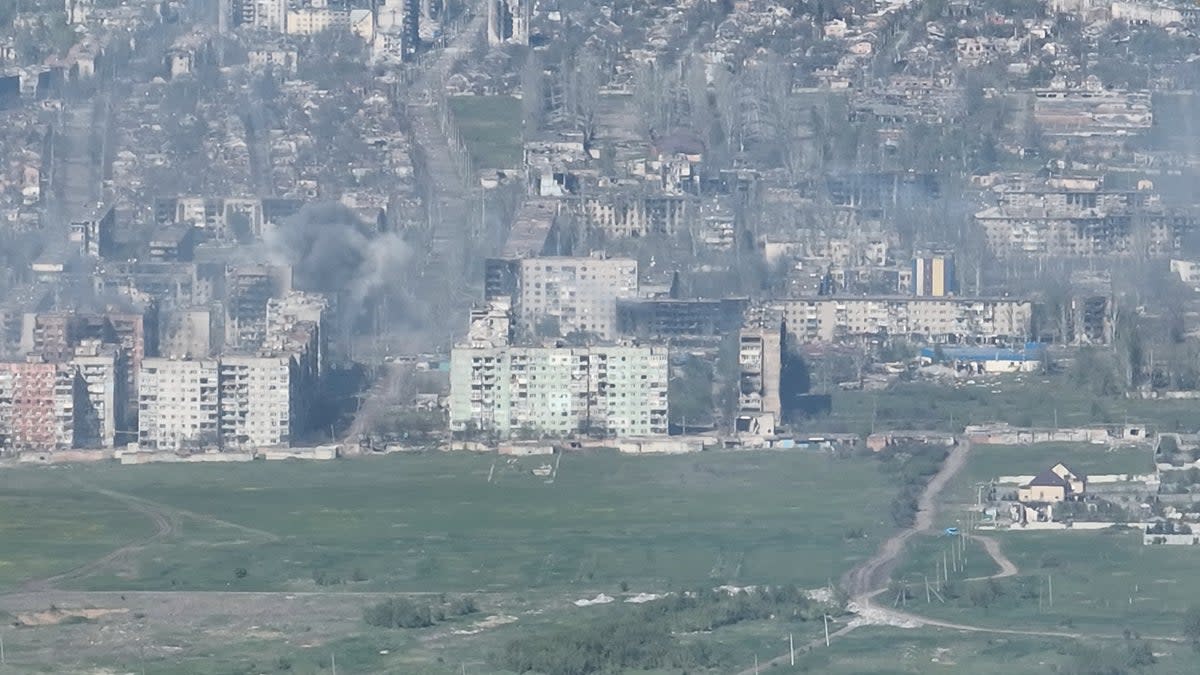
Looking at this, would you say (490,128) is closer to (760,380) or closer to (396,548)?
(760,380)

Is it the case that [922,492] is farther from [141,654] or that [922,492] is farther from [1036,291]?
[1036,291]

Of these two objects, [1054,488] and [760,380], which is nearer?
[1054,488]

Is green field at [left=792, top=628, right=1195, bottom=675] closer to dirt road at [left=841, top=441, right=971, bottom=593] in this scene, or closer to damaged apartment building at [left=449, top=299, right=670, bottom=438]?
dirt road at [left=841, top=441, right=971, bottom=593]

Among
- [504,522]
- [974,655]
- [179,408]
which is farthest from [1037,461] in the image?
[974,655]

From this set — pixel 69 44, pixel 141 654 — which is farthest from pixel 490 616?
pixel 69 44

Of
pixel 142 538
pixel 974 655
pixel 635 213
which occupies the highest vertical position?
pixel 635 213

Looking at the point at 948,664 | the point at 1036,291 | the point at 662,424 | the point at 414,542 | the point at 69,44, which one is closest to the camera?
the point at 948,664

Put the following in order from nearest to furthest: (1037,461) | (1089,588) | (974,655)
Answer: (974,655)
(1089,588)
(1037,461)
